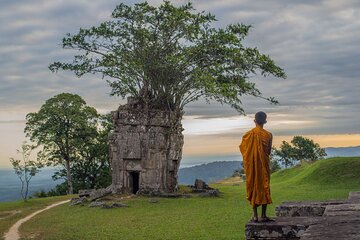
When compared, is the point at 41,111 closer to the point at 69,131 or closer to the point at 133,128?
the point at 69,131

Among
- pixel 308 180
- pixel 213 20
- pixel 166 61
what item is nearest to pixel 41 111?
pixel 166 61

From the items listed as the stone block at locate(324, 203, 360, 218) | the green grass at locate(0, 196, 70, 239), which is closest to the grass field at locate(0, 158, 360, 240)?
the green grass at locate(0, 196, 70, 239)

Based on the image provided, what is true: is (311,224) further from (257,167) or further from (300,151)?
(300,151)

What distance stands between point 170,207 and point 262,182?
21.3 m

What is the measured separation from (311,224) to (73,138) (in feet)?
156

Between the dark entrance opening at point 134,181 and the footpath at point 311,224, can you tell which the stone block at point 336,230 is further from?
the dark entrance opening at point 134,181

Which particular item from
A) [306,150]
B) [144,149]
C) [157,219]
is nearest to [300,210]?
[157,219]

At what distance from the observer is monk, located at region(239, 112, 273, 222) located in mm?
9547

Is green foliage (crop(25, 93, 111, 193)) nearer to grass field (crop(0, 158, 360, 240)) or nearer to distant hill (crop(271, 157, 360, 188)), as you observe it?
grass field (crop(0, 158, 360, 240))

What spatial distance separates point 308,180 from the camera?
4447 centimetres

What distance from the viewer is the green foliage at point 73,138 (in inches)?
2073

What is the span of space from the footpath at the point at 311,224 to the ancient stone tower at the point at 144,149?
1053 inches

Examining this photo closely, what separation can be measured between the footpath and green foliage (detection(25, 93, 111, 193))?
44.2 m

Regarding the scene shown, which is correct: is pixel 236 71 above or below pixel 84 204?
above
